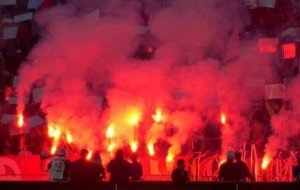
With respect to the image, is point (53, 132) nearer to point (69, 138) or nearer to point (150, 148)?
point (69, 138)

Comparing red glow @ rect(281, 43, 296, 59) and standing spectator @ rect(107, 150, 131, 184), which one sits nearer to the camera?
standing spectator @ rect(107, 150, 131, 184)

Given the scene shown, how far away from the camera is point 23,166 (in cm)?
1341

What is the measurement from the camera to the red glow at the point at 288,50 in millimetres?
14938

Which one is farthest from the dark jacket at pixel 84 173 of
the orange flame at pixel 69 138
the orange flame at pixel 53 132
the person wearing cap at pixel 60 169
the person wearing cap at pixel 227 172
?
the orange flame at pixel 53 132

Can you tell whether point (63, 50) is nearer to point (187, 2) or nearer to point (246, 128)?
point (187, 2)

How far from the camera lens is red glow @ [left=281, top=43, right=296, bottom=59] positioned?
14938 millimetres

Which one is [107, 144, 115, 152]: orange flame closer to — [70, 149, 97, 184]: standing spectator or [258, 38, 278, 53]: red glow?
[258, 38, 278, 53]: red glow

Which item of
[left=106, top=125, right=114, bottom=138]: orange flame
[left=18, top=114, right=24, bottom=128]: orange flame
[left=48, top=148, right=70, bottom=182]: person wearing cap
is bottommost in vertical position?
[left=48, top=148, right=70, bottom=182]: person wearing cap

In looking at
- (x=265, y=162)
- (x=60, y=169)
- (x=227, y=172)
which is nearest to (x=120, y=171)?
(x=227, y=172)

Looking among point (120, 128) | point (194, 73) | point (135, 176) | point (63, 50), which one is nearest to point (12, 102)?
point (63, 50)

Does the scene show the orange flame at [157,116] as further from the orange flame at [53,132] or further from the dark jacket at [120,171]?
the dark jacket at [120,171]

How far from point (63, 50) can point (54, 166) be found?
5.31 m

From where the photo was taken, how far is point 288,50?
1497cm

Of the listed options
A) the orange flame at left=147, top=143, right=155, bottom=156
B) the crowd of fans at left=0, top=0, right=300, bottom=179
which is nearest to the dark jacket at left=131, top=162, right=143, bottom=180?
the orange flame at left=147, top=143, right=155, bottom=156
